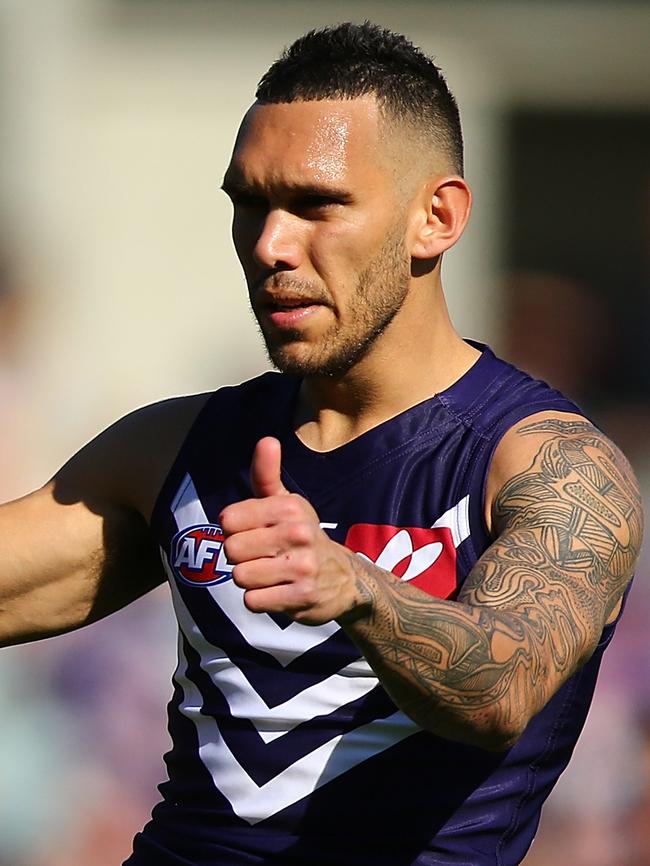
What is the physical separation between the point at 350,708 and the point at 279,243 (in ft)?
2.96

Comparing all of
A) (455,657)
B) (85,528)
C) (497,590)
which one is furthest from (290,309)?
(455,657)

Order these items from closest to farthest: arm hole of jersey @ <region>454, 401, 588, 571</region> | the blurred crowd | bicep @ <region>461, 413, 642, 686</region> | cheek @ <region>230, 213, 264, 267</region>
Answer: bicep @ <region>461, 413, 642, 686</region>, arm hole of jersey @ <region>454, 401, 588, 571</region>, cheek @ <region>230, 213, 264, 267</region>, the blurred crowd

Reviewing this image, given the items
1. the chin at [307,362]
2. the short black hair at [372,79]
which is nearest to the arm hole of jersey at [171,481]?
the chin at [307,362]

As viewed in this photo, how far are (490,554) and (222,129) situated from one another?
212 inches

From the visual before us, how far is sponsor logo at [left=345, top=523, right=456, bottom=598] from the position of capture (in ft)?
10.1

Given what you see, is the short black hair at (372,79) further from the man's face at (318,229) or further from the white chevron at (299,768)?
the white chevron at (299,768)

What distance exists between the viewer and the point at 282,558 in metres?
2.30

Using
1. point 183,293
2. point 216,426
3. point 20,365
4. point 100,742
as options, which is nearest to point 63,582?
point 216,426

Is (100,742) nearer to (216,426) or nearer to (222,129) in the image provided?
(216,426)

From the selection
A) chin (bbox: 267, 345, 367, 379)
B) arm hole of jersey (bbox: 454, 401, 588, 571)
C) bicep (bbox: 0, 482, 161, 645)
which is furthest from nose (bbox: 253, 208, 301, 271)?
bicep (bbox: 0, 482, 161, 645)

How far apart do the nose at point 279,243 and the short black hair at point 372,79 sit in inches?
10.7

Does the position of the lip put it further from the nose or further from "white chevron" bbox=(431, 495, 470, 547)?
"white chevron" bbox=(431, 495, 470, 547)

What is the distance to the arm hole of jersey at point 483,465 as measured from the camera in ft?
10.0

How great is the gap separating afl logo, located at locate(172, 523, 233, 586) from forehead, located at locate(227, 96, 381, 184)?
0.71 meters
